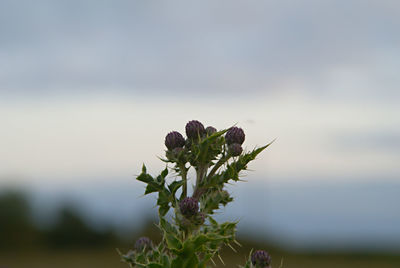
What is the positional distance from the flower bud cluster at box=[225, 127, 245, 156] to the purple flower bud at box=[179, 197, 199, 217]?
502mm

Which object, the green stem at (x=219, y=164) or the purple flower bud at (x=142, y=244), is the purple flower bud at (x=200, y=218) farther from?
→ the purple flower bud at (x=142, y=244)

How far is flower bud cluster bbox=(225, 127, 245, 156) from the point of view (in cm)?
360

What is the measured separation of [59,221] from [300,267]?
1275 centimetres

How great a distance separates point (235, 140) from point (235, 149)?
15cm

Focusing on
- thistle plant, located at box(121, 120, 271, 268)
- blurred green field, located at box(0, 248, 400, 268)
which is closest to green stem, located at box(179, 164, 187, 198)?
thistle plant, located at box(121, 120, 271, 268)

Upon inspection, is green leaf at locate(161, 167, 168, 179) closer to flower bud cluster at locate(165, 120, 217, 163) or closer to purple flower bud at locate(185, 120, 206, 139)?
flower bud cluster at locate(165, 120, 217, 163)

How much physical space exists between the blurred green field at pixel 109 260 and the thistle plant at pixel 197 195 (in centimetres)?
1928

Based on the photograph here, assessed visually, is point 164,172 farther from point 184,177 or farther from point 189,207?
point 189,207

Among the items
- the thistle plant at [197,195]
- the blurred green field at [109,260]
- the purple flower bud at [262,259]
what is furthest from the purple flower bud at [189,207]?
the blurred green field at [109,260]

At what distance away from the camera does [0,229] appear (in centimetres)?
2803

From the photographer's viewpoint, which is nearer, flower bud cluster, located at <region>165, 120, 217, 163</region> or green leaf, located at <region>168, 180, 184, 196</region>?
green leaf, located at <region>168, 180, 184, 196</region>

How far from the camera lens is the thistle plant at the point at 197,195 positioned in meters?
3.22

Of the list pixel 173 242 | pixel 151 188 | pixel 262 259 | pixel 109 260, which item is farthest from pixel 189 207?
pixel 109 260

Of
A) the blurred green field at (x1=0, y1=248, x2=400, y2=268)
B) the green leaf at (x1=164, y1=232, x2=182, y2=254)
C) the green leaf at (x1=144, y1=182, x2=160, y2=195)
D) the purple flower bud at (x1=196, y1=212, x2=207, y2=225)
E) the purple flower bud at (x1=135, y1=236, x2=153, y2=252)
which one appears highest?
the green leaf at (x1=144, y1=182, x2=160, y2=195)
